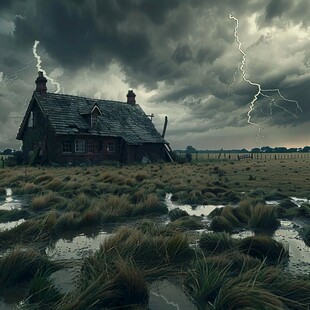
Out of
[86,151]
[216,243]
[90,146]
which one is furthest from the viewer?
[90,146]

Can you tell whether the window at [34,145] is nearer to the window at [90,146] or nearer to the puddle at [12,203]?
the window at [90,146]

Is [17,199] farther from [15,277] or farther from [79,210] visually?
[15,277]

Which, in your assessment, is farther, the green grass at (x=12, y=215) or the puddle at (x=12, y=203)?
the puddle at (x=12, y=203)

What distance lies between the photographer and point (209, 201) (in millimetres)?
11031

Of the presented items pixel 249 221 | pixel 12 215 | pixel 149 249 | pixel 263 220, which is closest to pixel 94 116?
pixel 12 215

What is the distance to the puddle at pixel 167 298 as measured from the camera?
3.58 m

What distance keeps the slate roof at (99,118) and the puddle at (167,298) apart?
89.9 ft

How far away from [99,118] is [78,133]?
4.73 meters

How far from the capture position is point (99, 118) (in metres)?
35.3

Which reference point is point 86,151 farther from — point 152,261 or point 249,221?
point 152,261

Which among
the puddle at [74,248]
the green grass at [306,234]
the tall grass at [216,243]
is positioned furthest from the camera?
the green grass at [306,234]

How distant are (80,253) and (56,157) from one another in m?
26.6

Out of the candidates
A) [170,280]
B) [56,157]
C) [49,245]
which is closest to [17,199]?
[49,245]

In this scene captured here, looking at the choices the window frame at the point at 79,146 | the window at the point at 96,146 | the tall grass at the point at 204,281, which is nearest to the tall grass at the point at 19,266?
the tall grass at the point at 204,281
